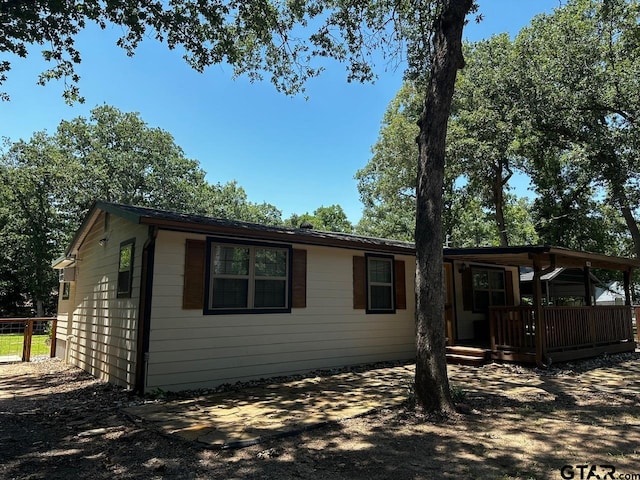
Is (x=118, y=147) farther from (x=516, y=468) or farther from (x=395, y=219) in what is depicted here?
(x=516, y=468)

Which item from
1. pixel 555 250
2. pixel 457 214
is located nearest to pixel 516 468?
pixel 555 250

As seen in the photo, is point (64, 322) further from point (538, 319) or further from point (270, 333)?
point (538, 319)

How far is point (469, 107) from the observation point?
63.2 feet

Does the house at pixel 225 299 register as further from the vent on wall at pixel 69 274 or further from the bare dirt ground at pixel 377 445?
the bare dirt ground at pixel 377 445

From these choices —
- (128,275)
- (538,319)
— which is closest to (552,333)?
(538,319)

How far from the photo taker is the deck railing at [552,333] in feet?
28.3

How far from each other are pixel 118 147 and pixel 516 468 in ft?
97.0

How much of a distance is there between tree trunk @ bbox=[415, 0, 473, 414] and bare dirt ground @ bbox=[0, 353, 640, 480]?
44cm

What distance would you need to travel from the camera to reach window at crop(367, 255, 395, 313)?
30.1 ft

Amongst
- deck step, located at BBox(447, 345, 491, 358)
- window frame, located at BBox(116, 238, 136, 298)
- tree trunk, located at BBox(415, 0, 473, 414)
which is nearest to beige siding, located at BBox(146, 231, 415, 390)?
window frame, located at BBox(116, 238, 136, 298)

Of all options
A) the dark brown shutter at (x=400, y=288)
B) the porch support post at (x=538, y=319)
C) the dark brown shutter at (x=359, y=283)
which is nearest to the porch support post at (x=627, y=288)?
the porch support post at (x=538, y=319)

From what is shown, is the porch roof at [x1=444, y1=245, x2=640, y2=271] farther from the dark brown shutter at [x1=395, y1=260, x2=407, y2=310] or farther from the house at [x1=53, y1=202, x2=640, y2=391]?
the dark brown shutter at [x1=395, y1=260, x2=407, y2=310]

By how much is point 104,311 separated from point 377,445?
606 cm

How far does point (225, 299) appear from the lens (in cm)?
692
